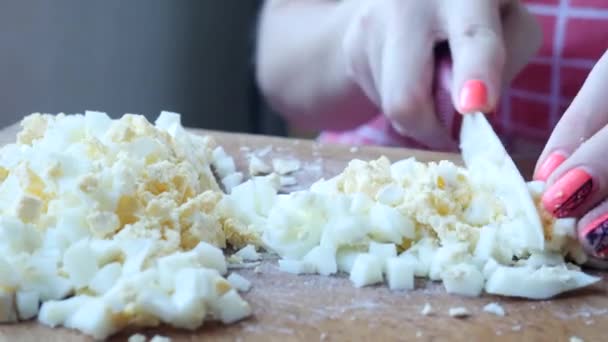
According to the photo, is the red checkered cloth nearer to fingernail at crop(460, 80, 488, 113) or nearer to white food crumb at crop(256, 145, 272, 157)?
white food crumb at crop(256, 145, 272, 157)

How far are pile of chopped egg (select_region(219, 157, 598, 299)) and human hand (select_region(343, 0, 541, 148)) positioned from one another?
0.60ft

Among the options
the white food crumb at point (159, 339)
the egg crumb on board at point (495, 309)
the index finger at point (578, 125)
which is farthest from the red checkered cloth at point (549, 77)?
the white food crumb at point (159, 339)

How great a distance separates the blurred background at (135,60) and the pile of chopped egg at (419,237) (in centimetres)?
89

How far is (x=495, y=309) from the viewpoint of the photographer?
80cm

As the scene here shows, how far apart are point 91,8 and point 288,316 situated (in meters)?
1.35

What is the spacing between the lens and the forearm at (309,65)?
59.2 inches

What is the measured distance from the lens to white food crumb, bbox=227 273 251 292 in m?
0.83

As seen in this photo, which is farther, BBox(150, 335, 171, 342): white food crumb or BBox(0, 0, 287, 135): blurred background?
BBox(0, 0, 287, 135): blurred background

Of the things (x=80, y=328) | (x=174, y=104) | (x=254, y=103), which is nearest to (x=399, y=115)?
(x=80, y=328)

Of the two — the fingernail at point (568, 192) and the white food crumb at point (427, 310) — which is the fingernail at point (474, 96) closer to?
the fingernail at point (568, 192)

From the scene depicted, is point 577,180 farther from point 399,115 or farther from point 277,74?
point 277,74

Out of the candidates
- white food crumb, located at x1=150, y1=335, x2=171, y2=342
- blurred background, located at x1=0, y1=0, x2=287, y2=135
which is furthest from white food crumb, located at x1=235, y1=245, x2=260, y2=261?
blurred background, located at x1=0, y1=0, x2=287, y2=135

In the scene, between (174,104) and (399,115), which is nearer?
(399,115)

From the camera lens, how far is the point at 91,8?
192 centimetres
